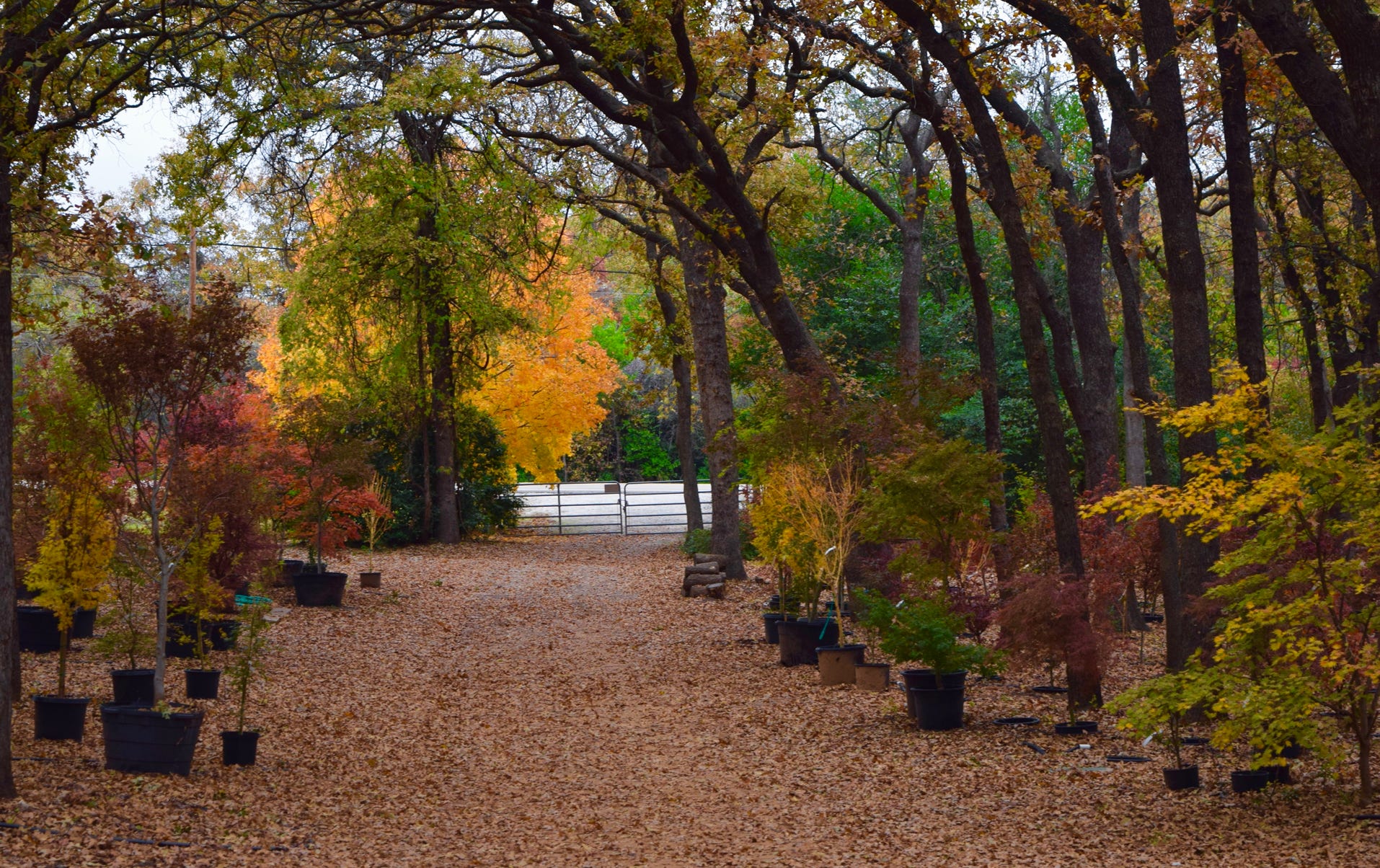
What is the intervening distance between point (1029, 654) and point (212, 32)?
7232mm

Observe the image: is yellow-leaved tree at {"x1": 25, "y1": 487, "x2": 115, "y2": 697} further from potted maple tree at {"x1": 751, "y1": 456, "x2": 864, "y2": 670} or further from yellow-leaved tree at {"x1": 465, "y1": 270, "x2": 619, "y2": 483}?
yellow-leaved tree at {"x1": 465, "y1": 270, "x2": 619, "y2": 483}

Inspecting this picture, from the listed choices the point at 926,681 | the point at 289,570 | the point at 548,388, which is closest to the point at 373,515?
the point at 289,570

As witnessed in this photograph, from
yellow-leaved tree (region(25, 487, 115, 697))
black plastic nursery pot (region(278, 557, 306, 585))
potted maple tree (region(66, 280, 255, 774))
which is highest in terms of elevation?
potted maple tree (region(66, 280, 255, 774))

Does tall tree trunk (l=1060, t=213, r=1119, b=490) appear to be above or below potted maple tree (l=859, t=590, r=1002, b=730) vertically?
above

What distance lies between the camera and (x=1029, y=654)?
27.5 feet

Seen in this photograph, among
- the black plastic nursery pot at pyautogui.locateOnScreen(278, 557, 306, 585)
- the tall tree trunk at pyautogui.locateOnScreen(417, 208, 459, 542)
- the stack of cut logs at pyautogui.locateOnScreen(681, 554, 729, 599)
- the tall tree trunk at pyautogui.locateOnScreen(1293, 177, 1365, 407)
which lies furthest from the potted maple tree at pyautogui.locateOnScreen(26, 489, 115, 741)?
the tall tree trunk at pyautogui.locateOnScreen(417, 208, 459, 542)

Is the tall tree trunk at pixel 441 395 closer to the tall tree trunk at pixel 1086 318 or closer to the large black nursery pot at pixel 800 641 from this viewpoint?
the large black nursery pot at pixel 800 641

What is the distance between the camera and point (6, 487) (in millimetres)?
6113

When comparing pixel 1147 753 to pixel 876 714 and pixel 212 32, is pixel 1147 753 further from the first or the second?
pixel 212 32

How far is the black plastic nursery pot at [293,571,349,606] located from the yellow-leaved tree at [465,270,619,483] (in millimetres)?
10351

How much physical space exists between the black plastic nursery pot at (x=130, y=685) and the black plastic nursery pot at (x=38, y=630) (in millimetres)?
2699

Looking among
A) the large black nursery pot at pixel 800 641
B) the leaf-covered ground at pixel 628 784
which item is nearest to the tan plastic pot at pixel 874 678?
the leaf-covered ground at pixel 628 784

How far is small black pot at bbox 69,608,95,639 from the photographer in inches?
427

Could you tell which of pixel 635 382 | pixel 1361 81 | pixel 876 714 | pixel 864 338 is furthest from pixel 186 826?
pixel 635 382
